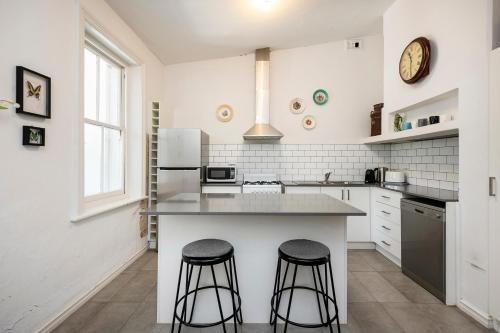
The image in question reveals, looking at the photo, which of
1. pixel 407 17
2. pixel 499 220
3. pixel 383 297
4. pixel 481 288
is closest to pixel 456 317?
pixel 481 288

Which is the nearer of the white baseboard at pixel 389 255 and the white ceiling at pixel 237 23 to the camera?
the white ceiling at pixel 237 23

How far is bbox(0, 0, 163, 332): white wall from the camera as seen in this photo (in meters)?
1.61

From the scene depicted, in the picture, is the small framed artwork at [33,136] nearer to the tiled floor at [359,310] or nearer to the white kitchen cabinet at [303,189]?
the tiled floor at [359,310]

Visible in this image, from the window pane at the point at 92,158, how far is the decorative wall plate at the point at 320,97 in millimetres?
3035

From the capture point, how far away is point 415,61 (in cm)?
282

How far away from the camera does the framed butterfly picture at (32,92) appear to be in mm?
1651

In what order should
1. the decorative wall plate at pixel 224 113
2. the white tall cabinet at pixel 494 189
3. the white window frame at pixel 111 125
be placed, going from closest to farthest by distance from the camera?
the white tall cabinet at pixel 494 189 < the white window frame at pixel 111 125 < the decorative wall plate at pixel 224 113

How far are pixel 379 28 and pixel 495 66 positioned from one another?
2.41m

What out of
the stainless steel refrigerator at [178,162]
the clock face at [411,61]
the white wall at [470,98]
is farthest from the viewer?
the stainless steel refrigerator at [178,162]

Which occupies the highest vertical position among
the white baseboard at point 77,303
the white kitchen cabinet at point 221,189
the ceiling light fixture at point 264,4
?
the ceiling light fixture at point 264,4

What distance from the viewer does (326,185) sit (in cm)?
362

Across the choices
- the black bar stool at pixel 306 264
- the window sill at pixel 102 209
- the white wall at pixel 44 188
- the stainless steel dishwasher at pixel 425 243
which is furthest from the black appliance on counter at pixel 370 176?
the white wall at pixel 44 188

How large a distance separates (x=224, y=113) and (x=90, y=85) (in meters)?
2.01

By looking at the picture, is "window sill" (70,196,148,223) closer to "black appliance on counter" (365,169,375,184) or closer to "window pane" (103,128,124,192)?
"window pane" (103,128,124,192)
